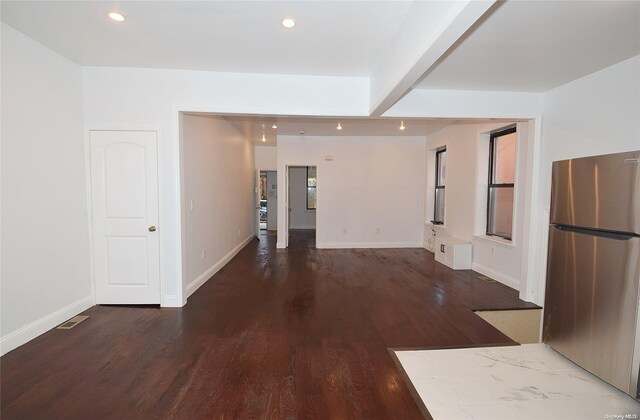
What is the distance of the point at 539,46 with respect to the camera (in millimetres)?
2428

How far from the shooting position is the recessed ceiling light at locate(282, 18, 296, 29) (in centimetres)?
223

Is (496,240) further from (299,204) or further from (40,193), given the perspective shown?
(299,204)

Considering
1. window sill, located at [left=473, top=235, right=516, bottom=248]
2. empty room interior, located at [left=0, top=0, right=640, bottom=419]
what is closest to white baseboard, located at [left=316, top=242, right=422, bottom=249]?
window sill, located at [left=473, top=235, right=516, bottom=248]

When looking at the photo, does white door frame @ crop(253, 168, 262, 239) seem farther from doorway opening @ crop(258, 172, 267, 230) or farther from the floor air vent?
the floor air vent

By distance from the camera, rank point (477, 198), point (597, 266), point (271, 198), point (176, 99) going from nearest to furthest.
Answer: point (597, 266)
point (176, 99)
point (477, 198)
point (271, 198)

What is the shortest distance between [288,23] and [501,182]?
13.8 ft

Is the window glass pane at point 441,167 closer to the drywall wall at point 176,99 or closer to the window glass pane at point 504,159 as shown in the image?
the window glass pane at point 504,159

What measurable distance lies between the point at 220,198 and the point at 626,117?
5206mm

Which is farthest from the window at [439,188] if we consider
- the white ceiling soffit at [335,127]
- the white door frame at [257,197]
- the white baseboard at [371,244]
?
the white door frame at [257,197]

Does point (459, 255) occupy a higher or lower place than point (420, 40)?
lower

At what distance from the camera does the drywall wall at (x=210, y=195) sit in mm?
3738

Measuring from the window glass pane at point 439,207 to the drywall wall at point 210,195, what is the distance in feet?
15.3

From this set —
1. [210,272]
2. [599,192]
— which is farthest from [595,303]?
[210,272]

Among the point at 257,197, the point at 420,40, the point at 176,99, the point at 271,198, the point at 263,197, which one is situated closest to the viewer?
the point at 420,40
